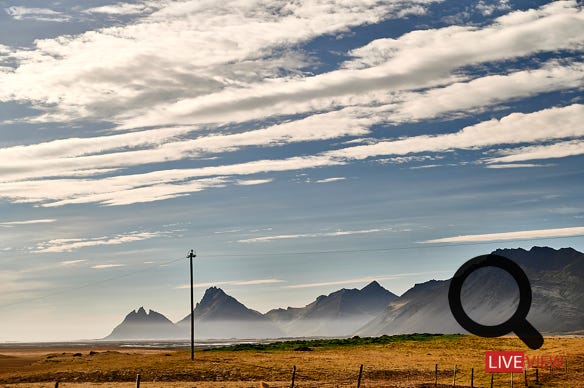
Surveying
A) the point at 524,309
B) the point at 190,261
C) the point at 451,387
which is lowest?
the point at 451,387

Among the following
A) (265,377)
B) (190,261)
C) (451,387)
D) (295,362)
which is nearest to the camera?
(451,387)

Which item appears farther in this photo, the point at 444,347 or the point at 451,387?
the point at 444,347

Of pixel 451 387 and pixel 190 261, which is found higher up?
pixel 190 261

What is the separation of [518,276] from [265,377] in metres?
35.1

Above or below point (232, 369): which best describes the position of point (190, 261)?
above

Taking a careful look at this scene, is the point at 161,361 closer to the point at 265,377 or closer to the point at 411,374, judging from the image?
the point at 265,377

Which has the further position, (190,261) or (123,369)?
(190,261)

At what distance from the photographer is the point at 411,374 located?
3393 inches

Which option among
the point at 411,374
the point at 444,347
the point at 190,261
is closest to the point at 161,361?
the point at 190,261

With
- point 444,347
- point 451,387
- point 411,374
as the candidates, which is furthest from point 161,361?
point 444,347

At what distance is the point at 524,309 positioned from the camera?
6306 cm

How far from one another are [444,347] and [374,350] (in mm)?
14123

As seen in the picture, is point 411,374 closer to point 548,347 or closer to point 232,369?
point 232,369

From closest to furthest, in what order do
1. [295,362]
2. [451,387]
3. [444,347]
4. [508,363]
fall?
[451,387] < [508,363] < [295,362] < [444,347]
